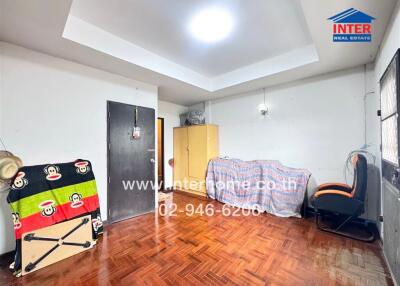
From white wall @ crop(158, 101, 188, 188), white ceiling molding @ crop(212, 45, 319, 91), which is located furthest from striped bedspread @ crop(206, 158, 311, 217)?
white ceiling molding @ crop(212, 45, 319, 91)

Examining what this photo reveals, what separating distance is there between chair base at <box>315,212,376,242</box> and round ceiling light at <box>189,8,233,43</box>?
298 cm

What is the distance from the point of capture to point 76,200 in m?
2.26

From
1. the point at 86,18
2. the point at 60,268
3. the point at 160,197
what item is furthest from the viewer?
the point at 160,197

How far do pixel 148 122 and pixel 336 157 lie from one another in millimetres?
3311

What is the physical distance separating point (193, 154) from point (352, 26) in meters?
3.48

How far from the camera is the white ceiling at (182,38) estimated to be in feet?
5.40

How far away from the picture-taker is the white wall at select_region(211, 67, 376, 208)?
280 cm

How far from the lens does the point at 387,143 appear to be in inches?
72.7

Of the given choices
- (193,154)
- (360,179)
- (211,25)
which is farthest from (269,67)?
(193,154)

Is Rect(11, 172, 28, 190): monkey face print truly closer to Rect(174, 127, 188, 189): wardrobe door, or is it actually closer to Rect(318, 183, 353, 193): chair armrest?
Rect(174, 127, 188, 189): wardrobe door

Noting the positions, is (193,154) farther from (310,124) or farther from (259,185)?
(310,124)

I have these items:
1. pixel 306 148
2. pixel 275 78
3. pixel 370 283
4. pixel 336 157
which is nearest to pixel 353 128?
pixel 336 157

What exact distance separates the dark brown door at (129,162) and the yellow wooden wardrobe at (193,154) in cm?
128

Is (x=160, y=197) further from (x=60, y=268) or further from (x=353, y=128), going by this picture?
(x=353, y=128)
